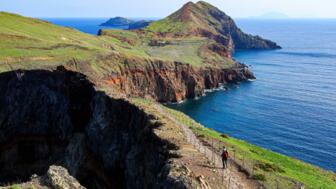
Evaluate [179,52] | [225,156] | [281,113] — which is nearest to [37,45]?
[281,113]

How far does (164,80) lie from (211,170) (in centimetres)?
9624

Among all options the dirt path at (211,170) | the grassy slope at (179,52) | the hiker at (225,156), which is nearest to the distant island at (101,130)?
the dirt path at (211,170)

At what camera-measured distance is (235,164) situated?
51344mm

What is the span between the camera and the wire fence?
4488 cm

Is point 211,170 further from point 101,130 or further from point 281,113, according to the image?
point 281,113

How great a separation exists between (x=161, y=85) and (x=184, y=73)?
1396cm

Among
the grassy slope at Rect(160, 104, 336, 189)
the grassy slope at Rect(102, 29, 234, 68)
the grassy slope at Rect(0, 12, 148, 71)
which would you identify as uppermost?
the grassy slope at Rect(0, 12, 148, 71)

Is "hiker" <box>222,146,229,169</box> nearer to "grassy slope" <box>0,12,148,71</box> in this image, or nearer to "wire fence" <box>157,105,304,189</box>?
"wire fence" <box>157,105,304,189</box>

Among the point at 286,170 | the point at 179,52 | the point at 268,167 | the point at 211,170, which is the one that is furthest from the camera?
the point at 179,52

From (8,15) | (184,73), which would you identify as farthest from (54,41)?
(184,73)

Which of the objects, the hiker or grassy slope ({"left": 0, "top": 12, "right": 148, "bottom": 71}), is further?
grassy slope ({"left": 0, "top": 12, "right": 148, "bottom": 71})

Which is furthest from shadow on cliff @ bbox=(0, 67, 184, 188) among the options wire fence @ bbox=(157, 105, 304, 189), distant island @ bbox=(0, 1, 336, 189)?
wire fence @ bbox=(157, 105, 304, 189)

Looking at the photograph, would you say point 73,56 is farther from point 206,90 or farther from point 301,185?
point 301,185

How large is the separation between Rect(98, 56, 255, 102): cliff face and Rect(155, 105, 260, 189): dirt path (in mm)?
64261
